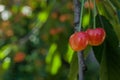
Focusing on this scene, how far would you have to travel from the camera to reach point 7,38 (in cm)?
402

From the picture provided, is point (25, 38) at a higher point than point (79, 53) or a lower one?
higher

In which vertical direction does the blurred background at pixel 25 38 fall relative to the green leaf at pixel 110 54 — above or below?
above

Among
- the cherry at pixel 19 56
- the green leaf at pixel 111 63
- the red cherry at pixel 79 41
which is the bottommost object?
the green leaf at pixel 111 63

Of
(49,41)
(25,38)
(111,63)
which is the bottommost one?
(111,63)

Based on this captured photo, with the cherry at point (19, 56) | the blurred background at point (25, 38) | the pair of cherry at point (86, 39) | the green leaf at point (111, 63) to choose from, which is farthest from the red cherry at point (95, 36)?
the cherry at point (19, 56)

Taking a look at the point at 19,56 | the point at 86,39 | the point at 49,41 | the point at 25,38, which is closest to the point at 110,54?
the point at 86,39

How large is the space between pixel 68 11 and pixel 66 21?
43 centimetres

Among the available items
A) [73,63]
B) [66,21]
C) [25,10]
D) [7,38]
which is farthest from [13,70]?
[73,63]

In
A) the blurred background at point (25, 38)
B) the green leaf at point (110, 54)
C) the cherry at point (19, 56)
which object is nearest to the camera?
the green leaf at point (110, 54)

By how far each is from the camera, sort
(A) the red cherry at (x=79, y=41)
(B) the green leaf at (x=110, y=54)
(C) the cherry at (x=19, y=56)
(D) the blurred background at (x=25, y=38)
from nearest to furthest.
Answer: (A) the red cherry at (x=79, y=41) < (B) the green leaf at (x=110, y=54) < (D) the blurred background at (x=25, y=38) < (C) the cherry at (x=19, y=56)

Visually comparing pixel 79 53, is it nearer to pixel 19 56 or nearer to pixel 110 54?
pixel 110 54

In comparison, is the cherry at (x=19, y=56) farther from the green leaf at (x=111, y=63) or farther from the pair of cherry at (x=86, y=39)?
the pair of cherry at (x=86, y=39)

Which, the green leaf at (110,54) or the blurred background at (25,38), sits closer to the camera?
the green leaf at (110,54)

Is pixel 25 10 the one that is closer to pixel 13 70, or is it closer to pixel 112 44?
pixel 13 70
